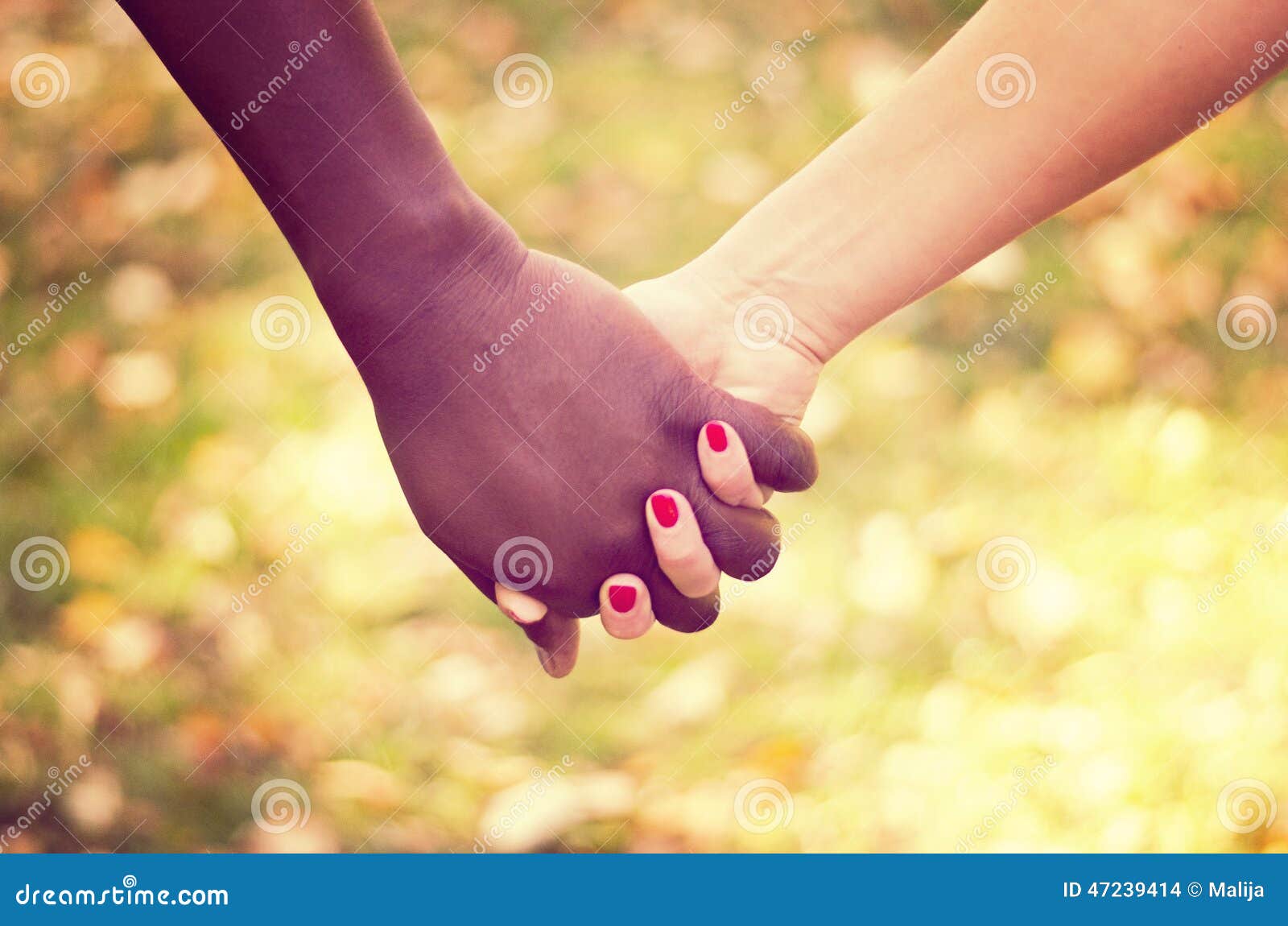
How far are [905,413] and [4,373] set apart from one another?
1.38 meters

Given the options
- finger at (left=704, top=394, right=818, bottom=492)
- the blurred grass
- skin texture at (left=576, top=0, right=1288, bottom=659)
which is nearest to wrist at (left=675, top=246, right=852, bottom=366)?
skin texture at (left=576, top=0, right=1288, bottom=659)

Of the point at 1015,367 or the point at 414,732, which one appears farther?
the point at 1015,367

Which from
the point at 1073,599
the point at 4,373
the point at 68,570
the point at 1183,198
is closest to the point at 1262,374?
the point at 1183,198

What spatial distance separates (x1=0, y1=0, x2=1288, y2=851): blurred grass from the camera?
5.09 ft

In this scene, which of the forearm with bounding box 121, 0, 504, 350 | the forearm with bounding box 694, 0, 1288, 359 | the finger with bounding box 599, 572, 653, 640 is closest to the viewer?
the forearm with bounding box 121, 0, 504, 350

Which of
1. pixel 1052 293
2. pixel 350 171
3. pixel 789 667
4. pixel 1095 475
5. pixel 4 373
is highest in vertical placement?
pixel 350 171

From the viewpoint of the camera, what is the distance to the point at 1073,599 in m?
1.64

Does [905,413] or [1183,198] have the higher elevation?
[1183,198]

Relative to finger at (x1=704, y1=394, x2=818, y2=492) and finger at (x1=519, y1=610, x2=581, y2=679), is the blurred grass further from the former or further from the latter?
finger at (x1=704, y1=394, x2=818, y2=492)

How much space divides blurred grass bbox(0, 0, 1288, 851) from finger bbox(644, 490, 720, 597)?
1.48 ft

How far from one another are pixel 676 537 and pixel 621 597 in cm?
9

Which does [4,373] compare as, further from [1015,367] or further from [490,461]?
[1015,367]

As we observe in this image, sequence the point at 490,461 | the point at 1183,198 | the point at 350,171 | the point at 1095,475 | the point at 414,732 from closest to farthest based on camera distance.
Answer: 1. the point at 350,171
2. the point at 490,461
3. the point at 414,732
4. the point at 1095,475
5. the point at 1183,198

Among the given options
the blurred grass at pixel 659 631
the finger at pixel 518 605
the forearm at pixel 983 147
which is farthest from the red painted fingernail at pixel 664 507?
the blurred grass at pixel 659 631
